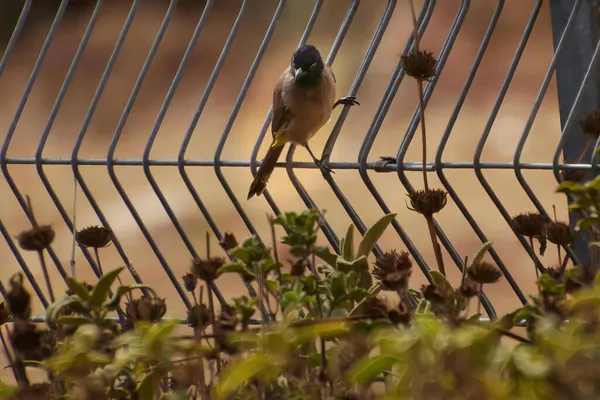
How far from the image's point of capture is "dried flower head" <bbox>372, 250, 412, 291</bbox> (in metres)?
2.14

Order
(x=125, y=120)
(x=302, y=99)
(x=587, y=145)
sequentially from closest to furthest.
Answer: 1. (x=587, y=145)
2. (x=125, y=120)
3. (x=302, y=99)

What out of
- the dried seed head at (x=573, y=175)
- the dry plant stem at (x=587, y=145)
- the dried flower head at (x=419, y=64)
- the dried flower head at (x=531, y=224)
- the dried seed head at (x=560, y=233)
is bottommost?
the dried flower head at (x=531, y=224)

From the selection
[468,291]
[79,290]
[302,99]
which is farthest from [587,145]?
[302,99]

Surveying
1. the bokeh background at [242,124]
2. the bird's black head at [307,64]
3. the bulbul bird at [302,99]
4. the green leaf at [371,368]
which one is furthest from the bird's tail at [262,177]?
the bokeh background at [242,124]

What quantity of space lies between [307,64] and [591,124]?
6.40 feet

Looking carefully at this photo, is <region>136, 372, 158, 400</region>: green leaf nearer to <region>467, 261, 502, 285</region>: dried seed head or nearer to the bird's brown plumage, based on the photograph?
<region>467, 261, 502, 285</region>: dried seed head

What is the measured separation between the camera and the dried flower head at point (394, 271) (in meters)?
2.14

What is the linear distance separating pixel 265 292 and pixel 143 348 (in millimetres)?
600

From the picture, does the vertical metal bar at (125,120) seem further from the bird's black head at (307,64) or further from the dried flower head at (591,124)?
the dried flower head at (591,124)

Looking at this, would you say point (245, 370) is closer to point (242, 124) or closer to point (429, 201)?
point (429, 201)

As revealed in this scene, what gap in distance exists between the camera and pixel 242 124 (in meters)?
12.4

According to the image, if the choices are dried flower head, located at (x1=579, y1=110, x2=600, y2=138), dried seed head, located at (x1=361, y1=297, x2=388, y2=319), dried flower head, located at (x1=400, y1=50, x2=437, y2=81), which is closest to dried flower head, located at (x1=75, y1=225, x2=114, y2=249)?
dried flower head, located at (x1=400, y1=50, x2=437, y2=81)

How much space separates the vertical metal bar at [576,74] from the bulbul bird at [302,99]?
4.79 ft

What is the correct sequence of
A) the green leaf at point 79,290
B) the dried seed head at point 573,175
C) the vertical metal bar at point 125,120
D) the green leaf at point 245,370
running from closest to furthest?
the green leaf at point 245,370
the green leaf at point 79,290
the dried seed head at point 573,175
the vertical metal bar at point 125,120
